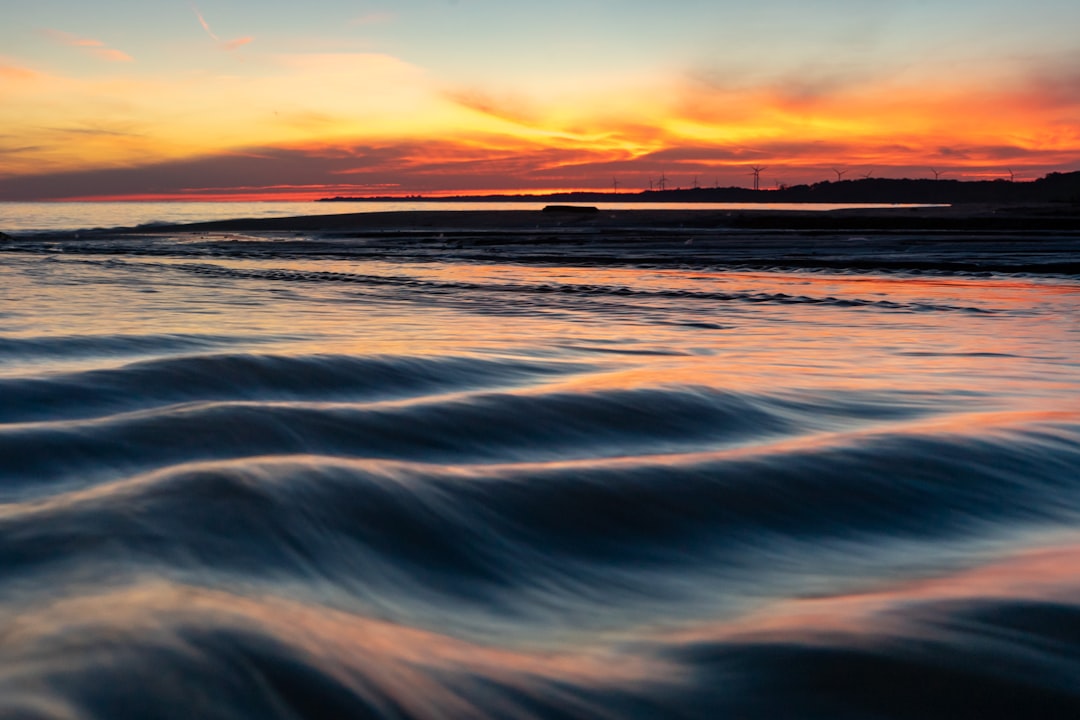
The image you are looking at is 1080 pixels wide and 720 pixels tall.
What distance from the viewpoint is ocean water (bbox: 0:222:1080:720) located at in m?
1.71

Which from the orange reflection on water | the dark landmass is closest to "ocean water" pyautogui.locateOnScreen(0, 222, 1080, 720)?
the orange reflection on water

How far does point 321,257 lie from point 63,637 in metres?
23.3

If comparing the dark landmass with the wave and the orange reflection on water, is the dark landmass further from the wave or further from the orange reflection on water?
the orange reflection on water

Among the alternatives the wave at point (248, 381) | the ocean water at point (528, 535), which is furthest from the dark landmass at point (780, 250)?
the wave at point (248, 381)

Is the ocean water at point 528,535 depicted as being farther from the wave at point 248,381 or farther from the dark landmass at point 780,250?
the dark landmass at point 780,250

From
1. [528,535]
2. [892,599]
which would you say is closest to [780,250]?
[528,535]

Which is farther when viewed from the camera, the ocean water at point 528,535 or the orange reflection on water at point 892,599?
the orange reflection on water at point 892,599

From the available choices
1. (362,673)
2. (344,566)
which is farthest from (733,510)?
(362,673)

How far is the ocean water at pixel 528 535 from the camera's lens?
1.71m

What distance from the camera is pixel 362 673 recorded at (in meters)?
1.70

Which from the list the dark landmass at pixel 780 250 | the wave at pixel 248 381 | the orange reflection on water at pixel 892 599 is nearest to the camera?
the orange reflection on water at pixel 892 599

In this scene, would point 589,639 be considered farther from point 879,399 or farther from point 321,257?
point 321,257

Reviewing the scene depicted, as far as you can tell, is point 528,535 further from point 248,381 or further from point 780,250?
point 780,250

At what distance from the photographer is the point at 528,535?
8.93 feet
